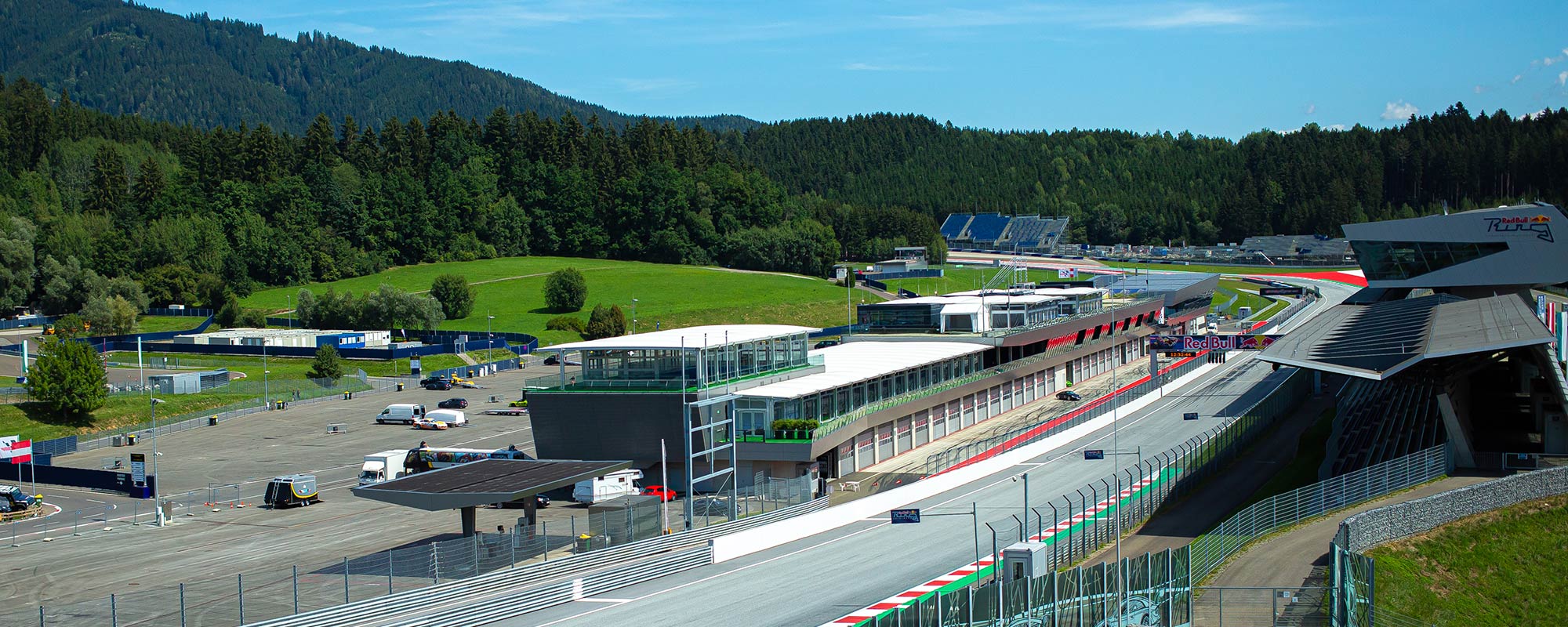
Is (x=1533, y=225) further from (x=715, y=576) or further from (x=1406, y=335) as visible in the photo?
(x=715, y=576)

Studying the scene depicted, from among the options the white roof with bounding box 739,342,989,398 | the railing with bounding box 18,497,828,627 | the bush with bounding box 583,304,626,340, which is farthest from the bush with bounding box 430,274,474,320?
the railing with bounding box 18,497,828,627

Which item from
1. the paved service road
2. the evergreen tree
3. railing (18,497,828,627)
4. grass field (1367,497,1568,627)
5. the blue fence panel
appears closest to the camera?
railing (18,497,828,627)

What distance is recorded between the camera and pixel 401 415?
83562mm

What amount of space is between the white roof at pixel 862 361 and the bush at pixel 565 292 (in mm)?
66280

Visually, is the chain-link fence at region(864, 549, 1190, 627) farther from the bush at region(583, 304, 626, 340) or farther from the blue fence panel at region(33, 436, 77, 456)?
the bush at region(583, 304, 626, 340)

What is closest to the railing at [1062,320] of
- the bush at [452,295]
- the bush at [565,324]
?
the bush at [565,324]

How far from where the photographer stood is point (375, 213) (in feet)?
578

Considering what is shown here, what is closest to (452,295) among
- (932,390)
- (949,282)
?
(949,282)

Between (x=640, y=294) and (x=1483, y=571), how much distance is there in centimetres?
11883

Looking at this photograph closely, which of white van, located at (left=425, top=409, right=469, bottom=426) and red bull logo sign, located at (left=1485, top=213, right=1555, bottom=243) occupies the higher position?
red bull logo sign, located at (left=1485, top=213, right=1555, bottom=243)

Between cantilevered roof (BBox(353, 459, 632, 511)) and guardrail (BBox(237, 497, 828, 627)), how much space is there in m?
2.40

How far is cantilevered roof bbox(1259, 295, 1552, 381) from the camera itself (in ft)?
149

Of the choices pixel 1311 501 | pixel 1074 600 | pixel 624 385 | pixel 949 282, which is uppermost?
pixel 949 282

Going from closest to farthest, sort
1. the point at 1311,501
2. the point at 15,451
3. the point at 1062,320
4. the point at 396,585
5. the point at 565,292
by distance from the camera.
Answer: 1. the point at 396,585
2. the point at 1311,501
3. the point at 15,451
4. the point at 1062,320
5. the point at 565,292
